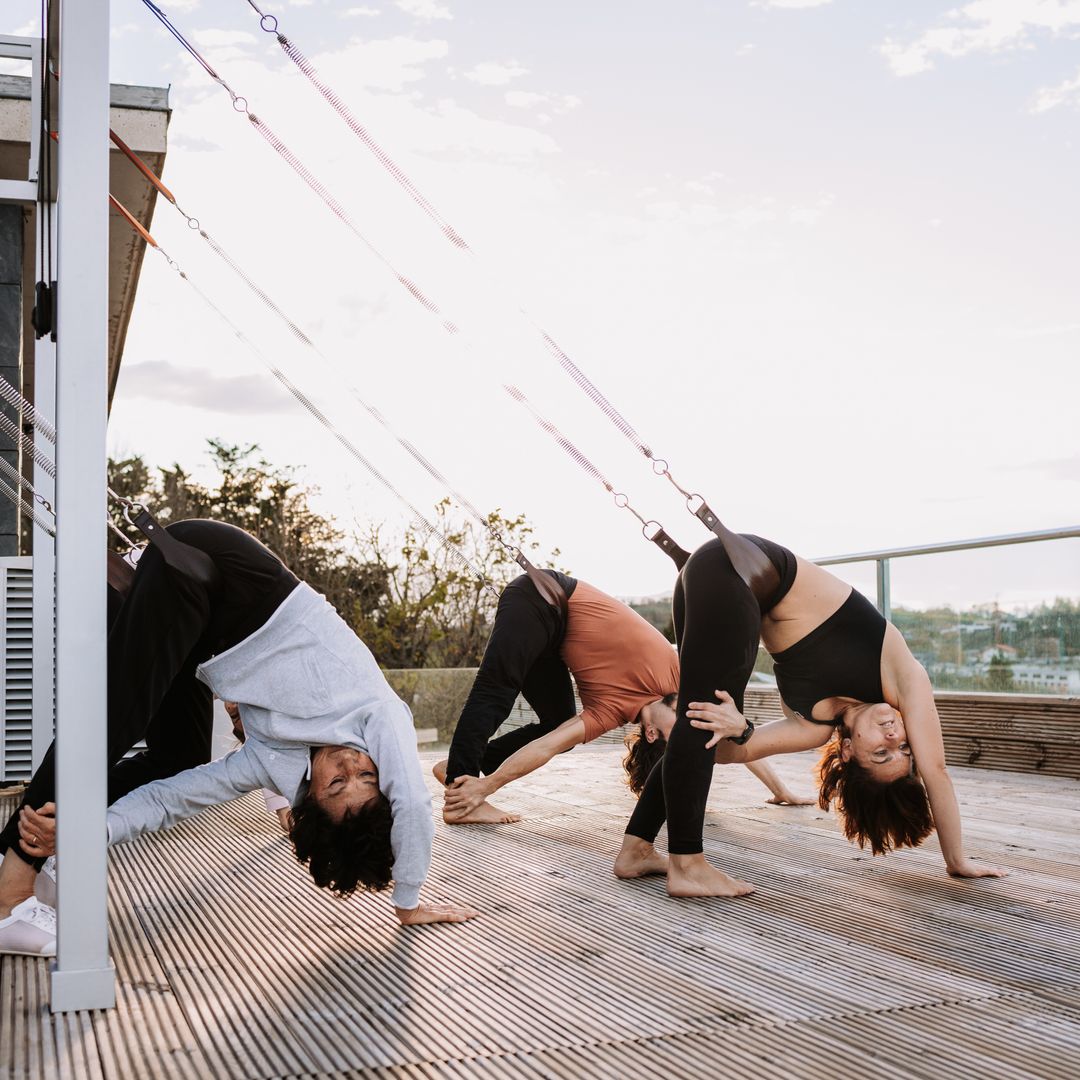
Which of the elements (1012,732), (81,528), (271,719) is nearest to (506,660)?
(271,719)

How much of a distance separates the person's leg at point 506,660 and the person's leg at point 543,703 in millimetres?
273

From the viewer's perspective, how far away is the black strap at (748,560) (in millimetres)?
2471

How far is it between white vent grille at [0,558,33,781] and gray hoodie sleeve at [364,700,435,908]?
278 centimetres

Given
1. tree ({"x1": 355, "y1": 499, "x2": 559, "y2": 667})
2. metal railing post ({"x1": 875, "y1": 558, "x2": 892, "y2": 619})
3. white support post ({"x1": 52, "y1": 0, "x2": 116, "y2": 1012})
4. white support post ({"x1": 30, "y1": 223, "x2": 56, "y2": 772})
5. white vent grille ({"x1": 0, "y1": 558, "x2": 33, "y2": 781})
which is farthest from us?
tree ({"x1": 355, "y1": 499, "x2": 559, "y2": 667})

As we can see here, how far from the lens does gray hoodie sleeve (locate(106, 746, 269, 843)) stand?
6.39ft

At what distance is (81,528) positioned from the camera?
5.33 ft

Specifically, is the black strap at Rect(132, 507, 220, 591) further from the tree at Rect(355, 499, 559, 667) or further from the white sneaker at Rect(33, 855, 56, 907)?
the tree at Rect(355, 499, 559, 667)

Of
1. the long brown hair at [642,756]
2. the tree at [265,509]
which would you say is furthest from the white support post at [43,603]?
the tree at [265,509]

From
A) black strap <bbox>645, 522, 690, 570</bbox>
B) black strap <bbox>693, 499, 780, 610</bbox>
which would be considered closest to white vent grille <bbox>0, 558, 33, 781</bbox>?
black strap <bbox>645, 522, 690, 570</bbox>

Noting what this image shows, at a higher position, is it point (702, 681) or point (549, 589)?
point (549, 589)

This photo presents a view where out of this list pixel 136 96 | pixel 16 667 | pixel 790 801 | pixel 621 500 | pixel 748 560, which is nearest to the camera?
pixel 748 560

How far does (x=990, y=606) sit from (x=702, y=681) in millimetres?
3232

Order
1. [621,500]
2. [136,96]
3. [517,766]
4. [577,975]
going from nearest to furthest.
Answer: [577,975] → [621,500] → [517,766] → [136,96]

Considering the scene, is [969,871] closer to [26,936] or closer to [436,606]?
[26,936]
